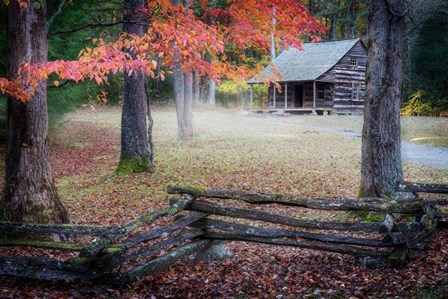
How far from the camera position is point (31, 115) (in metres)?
6.82

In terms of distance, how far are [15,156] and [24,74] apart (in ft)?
4.23

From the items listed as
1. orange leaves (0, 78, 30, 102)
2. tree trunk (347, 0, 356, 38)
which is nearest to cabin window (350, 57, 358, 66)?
tree trunk (347, 0, 356, 38)

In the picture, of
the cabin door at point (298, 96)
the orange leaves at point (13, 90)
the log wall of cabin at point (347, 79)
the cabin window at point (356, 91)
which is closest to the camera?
the orange leaves at point (13, 90)

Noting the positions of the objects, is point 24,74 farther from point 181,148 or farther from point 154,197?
point 181,148

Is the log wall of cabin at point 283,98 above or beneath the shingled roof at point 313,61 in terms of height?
beneath

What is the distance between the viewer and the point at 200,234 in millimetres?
6613

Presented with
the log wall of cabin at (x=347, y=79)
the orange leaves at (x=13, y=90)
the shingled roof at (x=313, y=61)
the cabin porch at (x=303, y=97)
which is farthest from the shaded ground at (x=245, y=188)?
the log wall of cabin at (x=347, y=79)

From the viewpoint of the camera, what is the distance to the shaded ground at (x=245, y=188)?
5.38 meters

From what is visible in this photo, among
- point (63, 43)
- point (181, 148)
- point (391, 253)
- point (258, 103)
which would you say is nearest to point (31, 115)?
point (391, 253)

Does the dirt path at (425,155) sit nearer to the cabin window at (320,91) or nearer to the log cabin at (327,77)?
the log cabin at (327,77)

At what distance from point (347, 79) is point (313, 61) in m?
3.64

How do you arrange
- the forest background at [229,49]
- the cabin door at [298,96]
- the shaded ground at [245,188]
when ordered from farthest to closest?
the cabin door at [298,96] → the forest background at [229,49] → the shaded ground at [245,188]

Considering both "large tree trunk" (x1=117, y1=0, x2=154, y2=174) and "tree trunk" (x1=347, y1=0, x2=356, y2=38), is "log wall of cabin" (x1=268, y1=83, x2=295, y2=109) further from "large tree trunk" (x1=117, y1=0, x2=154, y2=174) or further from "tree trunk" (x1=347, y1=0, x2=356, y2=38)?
"large tree trunk" (x1=117, y1=0, x2=154, y2=174)

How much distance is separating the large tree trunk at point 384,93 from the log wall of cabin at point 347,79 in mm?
33552
